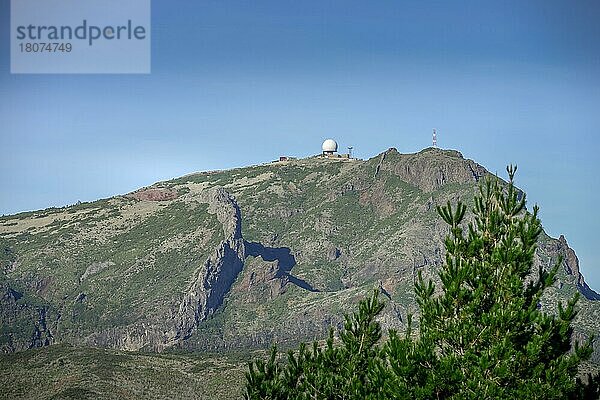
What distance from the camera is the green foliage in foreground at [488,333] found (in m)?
35.9

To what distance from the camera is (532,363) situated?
36344mm

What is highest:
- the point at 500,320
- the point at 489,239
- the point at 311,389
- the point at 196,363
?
the point at 489,239

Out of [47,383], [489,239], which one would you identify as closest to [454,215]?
[489,239]

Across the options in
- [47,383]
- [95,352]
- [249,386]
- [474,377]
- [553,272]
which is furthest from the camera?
[95,352]

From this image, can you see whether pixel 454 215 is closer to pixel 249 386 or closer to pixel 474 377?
pixel 474 377

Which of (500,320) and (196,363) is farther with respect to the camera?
(196,363)

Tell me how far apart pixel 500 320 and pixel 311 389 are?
492 inches

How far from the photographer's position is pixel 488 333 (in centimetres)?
3672

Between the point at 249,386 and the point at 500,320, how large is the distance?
14.1 meters

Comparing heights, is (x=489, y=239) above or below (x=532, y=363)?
above

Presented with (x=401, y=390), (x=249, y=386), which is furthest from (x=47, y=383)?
(x=401, y=390)

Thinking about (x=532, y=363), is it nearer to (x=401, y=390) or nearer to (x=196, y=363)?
(x=401, y=390)

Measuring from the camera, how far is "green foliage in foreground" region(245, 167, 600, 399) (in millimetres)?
35875

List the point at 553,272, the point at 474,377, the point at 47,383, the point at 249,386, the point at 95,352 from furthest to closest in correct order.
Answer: the point at 95,352, the point at 47,383, the point at 249,386, the point at 553,272, the point at 474,377
